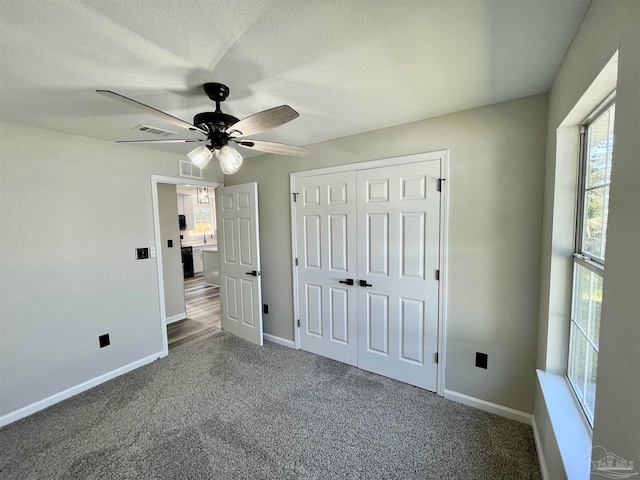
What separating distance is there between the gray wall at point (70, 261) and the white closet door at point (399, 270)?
7.44ft

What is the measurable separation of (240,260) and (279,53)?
246 cm

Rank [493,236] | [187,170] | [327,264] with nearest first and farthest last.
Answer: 1. [493,236]
2. [327,264]
3. [187,170]

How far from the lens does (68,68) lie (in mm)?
1347

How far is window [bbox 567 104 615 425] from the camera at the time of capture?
1.20 metres

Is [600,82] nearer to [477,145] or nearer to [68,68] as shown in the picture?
[477,145]

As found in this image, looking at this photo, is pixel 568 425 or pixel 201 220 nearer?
pixel 568 425

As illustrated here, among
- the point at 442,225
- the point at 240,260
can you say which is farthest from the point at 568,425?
the point at 240,260

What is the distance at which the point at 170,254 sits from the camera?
4.06m

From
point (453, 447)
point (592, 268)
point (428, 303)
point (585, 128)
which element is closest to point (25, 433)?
point (453, 447)

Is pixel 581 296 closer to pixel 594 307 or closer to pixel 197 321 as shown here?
pixel 594 307

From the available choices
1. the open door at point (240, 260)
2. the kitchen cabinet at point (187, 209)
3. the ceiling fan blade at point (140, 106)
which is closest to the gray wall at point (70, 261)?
the open door at point (240, 260)

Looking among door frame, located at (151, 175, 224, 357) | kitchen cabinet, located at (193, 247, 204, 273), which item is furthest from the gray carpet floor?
kitchen cabinet, located at (193, 247, 204, 273)

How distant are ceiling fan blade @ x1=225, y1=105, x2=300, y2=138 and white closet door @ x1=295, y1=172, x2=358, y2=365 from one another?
124 centimetres

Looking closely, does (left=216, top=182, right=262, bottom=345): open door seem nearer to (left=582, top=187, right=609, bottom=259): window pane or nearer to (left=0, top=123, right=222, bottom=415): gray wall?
(left=0, top=123, right=222, bottom=415): gray wall
